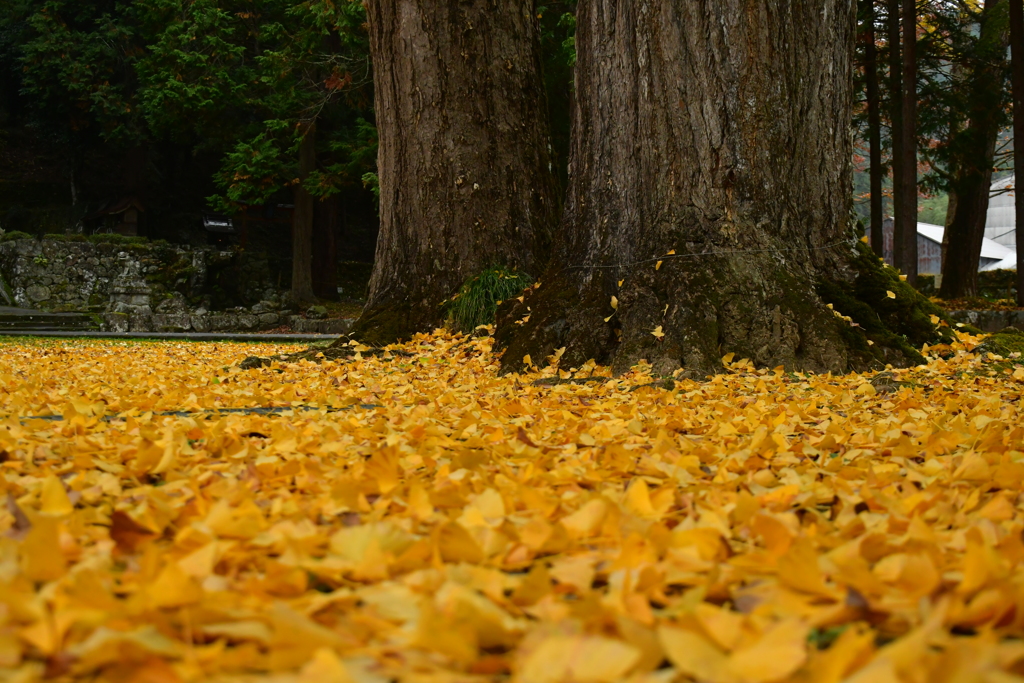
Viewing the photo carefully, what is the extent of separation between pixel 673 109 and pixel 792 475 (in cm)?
270

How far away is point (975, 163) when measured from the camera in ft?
42.0

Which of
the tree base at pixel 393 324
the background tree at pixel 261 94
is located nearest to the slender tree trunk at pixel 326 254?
the background tree at pixel 261 94

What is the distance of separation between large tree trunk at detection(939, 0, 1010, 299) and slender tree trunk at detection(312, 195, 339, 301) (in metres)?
12.4

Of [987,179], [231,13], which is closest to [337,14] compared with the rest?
[231,13]

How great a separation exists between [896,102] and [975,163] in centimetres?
150

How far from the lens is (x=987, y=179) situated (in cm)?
1332

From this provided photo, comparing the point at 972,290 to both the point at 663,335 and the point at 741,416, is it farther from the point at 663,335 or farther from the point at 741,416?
the point at 741,416

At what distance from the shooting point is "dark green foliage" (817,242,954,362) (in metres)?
3.93

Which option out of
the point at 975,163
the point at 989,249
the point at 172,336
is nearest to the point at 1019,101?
the point at 975,163

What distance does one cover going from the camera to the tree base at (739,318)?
3697 mm

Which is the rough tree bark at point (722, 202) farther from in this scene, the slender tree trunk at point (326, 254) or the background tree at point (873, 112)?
the slender tree trunk at point (326, 254)

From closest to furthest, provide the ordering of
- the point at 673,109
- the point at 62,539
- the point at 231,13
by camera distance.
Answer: the point at 62,539, the point at 673,109, the point at 231,13

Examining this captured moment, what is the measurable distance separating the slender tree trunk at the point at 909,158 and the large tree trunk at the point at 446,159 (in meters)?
6.44

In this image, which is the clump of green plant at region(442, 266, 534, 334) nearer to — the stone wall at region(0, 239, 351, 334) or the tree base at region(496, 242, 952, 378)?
the tree base at region(496, 242, 952, 378)
